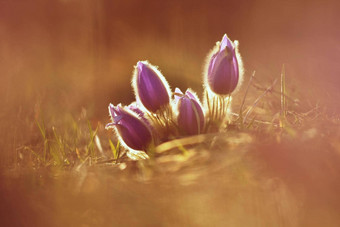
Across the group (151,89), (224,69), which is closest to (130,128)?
(151,89)

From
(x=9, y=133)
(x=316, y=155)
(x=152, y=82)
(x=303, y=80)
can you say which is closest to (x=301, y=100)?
(x=303, y=80)

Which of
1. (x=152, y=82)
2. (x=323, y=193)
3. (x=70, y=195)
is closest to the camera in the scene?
(x=323, y=193)

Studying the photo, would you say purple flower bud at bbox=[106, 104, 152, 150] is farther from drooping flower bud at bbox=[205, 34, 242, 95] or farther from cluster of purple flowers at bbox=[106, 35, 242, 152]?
drooping flower bud at bbox=[205, 34, 242, 95]

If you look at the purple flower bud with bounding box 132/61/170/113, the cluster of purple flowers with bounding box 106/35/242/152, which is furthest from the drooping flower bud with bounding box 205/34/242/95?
the purple flower bud with bounding box 132/61/170/113

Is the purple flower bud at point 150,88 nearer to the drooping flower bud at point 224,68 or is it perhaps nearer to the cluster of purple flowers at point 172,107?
the cluster of purple flowers at point 172,107

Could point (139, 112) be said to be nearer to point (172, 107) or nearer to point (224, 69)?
point (172, 107)

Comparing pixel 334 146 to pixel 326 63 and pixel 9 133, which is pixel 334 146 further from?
pixel 9 133
